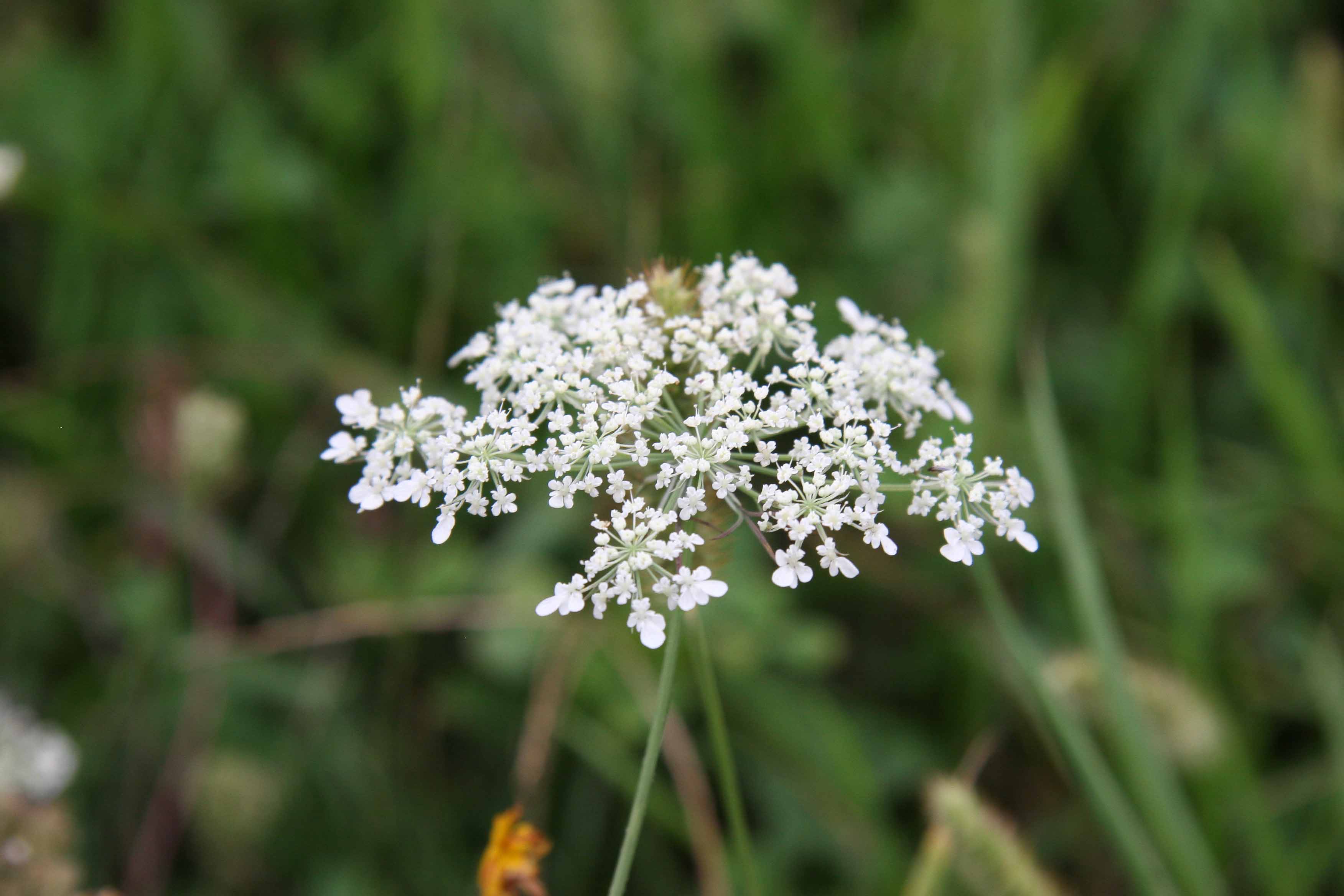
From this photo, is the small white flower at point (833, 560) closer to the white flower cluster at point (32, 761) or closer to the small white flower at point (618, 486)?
the small white flower at point (618, 486)

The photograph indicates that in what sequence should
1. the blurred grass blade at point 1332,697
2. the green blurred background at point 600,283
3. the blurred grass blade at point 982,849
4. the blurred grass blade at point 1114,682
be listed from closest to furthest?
the blurred grass blade at point 982,849 < the blurred grass blade at point 1114,682 < the blurred grass blade at point 1332,697 < the green blurred background at point 600,283

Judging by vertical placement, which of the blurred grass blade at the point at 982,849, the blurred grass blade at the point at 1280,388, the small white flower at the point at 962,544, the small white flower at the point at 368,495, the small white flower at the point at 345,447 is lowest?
the blurred grass blade at the point at 982,849

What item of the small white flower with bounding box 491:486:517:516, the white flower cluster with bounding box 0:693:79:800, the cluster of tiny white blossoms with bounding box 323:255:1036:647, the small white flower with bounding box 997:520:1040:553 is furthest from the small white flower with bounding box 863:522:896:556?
the white flower cluster with bounding box 0:693:79:800

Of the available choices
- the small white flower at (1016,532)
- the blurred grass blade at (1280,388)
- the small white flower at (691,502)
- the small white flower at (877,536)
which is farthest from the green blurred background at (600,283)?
the small white flower at (691,502)

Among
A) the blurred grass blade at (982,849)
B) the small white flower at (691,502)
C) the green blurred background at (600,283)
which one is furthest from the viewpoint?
the green blurred background at (600,283)

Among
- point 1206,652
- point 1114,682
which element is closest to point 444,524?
point 1114,682

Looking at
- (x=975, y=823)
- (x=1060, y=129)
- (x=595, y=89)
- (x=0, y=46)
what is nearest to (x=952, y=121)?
(x=1060, y=129)
